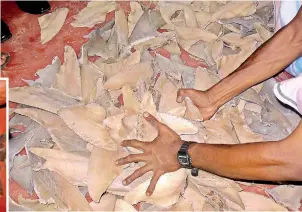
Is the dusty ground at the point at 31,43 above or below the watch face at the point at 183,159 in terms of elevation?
above

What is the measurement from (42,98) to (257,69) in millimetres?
621

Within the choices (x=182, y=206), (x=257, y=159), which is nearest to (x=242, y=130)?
(x=182, y=206)

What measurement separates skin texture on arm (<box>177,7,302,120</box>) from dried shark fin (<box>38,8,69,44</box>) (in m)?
0.53

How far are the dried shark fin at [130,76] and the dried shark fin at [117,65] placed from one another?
0.05 meters

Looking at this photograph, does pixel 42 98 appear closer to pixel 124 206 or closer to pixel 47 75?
pixel 47 75

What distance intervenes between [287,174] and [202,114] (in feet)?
1.51

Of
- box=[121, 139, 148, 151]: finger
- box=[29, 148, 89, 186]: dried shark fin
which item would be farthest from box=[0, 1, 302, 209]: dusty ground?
box=[121, 139, 148, 151]: finger

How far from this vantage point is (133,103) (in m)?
1.49

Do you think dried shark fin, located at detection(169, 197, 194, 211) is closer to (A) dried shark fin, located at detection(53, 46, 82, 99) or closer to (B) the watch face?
(B) the watch face

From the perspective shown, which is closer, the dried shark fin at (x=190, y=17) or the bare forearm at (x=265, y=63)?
the bare forearm at (x=265, y=63)

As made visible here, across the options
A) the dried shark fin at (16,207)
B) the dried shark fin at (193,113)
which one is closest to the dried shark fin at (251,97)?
the dried shark fin at (193,113)

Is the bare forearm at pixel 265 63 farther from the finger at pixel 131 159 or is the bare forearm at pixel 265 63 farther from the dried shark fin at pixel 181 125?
the finger at pixel 131 159

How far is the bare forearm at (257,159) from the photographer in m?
1.04

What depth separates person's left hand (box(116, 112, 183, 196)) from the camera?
1.30m
